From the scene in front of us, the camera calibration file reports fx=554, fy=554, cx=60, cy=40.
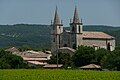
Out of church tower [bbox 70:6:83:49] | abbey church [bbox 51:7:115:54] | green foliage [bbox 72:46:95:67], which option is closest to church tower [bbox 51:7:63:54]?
abbey church [bbox 51:7:115:54]

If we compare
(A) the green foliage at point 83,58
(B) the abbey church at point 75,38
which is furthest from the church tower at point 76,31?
(A) the green foliage at point 83,58

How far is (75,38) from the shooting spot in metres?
129

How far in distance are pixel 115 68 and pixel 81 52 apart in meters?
27.3

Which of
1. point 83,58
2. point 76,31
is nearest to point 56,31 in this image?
point 76,31

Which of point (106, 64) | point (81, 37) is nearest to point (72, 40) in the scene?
point (81, 37)

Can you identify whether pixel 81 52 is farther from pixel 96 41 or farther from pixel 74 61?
pixel 96 41

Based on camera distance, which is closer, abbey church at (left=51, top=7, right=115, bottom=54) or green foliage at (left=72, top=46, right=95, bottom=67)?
green foliage at (left=72, top=46, right=95, bottom=67)

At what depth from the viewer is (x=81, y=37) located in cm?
13000

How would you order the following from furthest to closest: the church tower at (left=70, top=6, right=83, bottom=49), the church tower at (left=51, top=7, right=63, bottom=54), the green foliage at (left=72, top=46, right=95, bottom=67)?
the church tower at (left=51, top=7, right=63, bottom=54), the church tower at (left=70, top=6, right=83, bottom=49), the green foliage at (left=72, top=46, right=95, bottom=67)

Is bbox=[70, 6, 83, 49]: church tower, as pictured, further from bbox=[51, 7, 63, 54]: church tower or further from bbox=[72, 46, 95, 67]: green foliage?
bbox=[72, 46, 95, 67]: green foliage

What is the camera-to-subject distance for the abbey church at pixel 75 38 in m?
129

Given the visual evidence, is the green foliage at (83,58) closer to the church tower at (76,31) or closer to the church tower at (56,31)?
the church tower at (76,31)

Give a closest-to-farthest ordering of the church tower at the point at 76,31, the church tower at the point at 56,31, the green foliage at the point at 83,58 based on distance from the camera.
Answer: the green foliage at the point at 83,58
the church tower at the point at 76,31
the church tower at the point at 56,31

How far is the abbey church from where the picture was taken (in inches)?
5079
